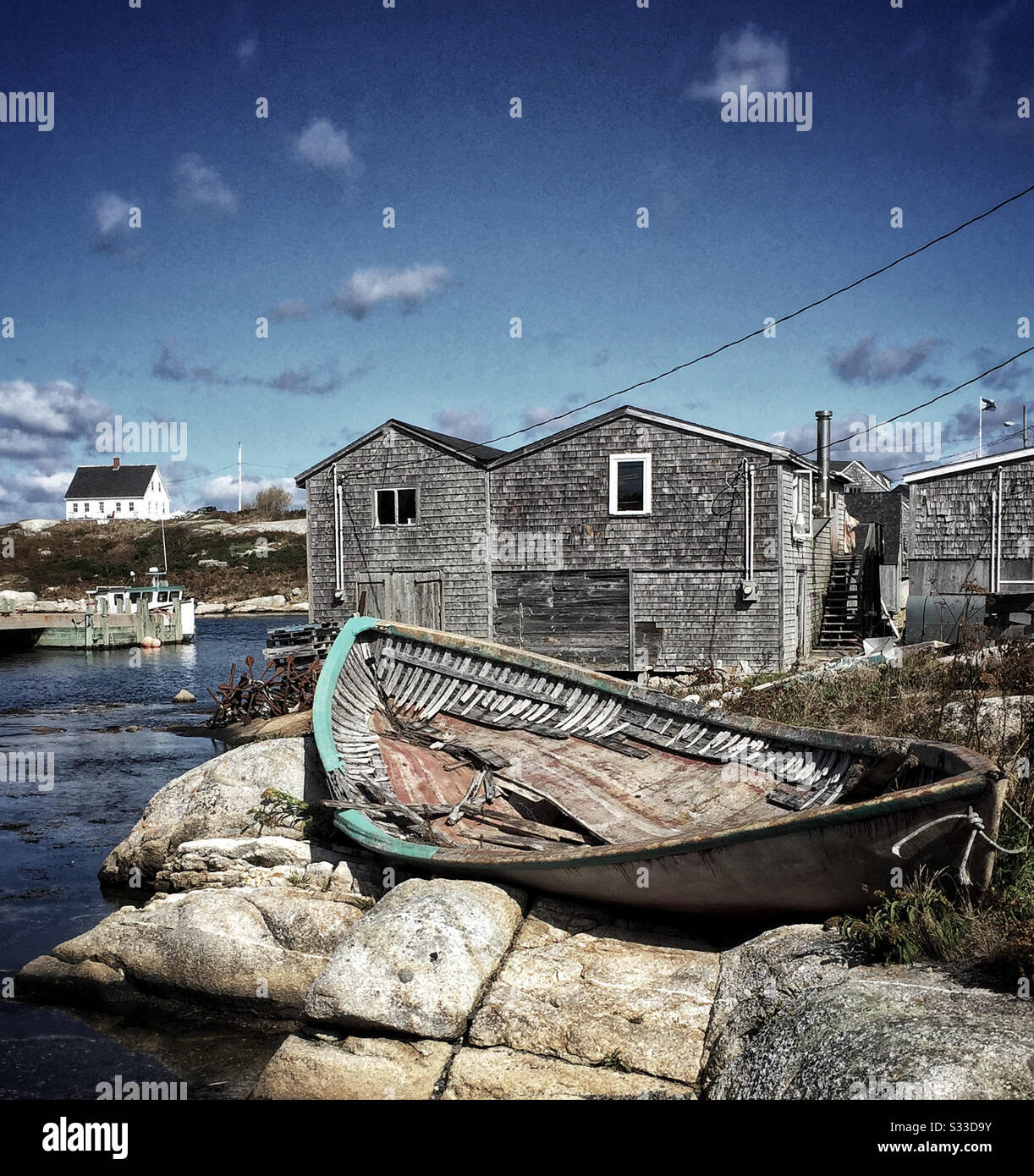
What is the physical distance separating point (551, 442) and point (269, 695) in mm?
8794

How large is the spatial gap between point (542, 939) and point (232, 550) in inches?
2621

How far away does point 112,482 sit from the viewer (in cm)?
9775

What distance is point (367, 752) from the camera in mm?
10773

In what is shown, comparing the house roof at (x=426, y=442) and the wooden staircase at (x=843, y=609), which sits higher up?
the house roof at (x=426, y=442)

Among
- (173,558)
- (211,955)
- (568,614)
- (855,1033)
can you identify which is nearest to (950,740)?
(855,1033)

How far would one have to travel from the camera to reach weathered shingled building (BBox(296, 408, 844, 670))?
70.6 ft

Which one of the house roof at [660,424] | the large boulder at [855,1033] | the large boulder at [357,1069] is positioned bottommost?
the large boulder at [357,1069]

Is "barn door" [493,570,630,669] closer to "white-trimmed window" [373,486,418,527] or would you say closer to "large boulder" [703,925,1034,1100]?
"white-trimmed window" [373,486,418,527]

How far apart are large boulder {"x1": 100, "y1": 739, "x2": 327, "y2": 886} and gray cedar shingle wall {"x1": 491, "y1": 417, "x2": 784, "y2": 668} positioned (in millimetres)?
11659

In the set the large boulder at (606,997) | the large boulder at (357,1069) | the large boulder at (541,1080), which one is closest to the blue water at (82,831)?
the large boulder at (357,1069)

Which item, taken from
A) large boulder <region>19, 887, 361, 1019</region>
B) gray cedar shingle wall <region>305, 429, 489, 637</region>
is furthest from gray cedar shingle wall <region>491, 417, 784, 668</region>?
large boulder <region>19, 887, 361, 1019</region>

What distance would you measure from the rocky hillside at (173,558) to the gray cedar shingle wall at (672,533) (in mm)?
42524

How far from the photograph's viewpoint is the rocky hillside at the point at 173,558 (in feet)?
209

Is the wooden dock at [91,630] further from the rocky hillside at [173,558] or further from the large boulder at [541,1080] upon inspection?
the large boulder at [541,1080]
